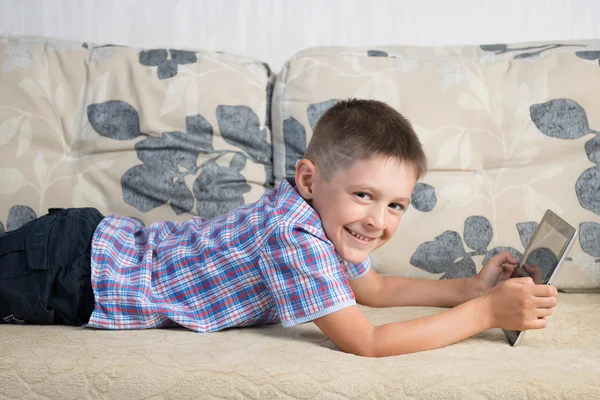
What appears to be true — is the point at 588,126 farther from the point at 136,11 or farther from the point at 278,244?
the point at 136,11

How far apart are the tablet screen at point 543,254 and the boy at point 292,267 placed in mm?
57

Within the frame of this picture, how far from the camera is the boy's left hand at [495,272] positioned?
1457 mm

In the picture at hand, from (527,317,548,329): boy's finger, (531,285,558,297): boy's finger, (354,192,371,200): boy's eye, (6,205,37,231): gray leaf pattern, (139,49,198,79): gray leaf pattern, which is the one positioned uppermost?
(139,49,198,79): gray leaf pattern

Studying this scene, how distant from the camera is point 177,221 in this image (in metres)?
1.64

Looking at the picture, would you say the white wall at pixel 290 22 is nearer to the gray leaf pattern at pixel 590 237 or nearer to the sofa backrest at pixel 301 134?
the sofa backrest at pixel 301 134

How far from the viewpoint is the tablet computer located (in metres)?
1.19

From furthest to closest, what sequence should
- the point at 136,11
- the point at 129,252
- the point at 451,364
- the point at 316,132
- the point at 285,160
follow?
the point at 136,11 < the point at 285,160 < the point at 129,252 < the point at 316,132 < the point at 451,364

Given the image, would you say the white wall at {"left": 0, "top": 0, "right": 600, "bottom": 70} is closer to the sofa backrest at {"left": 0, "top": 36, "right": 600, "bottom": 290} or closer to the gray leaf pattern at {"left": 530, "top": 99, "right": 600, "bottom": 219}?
the sofa backrest at {"left": 0, "top": 36, "right": 600, "bottom": 290}

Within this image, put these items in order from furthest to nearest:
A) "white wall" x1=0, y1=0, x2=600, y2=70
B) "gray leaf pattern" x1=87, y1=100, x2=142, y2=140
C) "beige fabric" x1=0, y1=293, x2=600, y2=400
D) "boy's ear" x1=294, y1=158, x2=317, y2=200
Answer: "white wall" x1=0, y1=0, x2=600, y2=70, "gray leaf pattern" x1=87, y1=100, x2=142, y2=140, "boy's ear" x1=294, y1=158, x2=317, y2=200, "beige fabric" x1=0, y1=293, x2=600, y2=400

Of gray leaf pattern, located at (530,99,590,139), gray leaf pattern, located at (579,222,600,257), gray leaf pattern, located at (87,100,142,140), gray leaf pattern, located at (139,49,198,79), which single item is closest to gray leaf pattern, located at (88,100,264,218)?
gray leaf pattern, located at (87,100,142,140)

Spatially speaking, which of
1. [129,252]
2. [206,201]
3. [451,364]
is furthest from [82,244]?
[451,364]

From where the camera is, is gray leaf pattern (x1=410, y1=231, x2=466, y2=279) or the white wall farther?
the white wall

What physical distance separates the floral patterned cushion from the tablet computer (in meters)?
0.68

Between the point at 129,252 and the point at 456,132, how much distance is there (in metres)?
0.82
